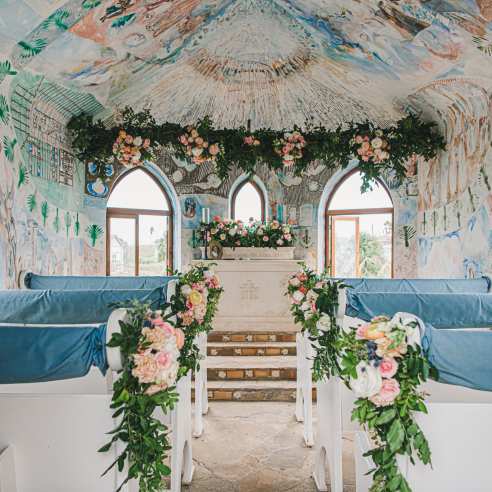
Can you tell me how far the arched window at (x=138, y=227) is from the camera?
820cm

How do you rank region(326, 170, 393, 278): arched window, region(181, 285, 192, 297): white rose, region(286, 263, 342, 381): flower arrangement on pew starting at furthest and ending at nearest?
region(326, 170, 393, 278): arched window < region(181, 285, 192, 297): white rose < region(286, 263, 342, 381): flower arrangement on pew

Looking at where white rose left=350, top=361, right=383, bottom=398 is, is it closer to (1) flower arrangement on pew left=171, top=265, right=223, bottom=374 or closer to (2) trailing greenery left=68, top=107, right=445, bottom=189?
(1) flower arrangement on pew left=171, top=265, right=223, bottom=374

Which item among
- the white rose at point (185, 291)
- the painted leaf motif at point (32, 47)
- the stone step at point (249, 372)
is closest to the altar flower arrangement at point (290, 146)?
the stone step at point (249, 372)

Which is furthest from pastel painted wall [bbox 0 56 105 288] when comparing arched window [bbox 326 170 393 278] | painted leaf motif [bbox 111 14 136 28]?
arched window [bbox 326 170 393 278]

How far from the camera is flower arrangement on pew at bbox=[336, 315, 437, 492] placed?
5.47 ft

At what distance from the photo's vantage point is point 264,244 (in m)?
7.29

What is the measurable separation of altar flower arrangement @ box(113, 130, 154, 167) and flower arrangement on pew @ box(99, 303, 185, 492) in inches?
186

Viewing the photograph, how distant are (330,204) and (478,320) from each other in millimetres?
5577

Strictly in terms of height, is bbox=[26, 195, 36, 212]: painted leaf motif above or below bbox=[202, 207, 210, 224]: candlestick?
below

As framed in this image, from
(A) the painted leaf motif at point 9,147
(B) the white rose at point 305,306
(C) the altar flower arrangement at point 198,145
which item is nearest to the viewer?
(B) the white rose at point 305,306

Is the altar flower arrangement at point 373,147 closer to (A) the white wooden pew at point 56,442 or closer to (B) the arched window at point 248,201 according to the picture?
(B) the arched window at point 248,201

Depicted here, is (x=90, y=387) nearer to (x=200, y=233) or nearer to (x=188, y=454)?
(x=188, y=454)

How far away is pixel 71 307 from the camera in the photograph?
3508mm

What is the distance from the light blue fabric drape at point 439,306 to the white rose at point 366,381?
1.51 meters
